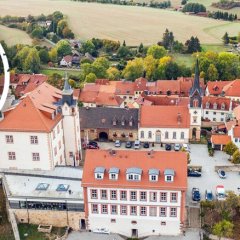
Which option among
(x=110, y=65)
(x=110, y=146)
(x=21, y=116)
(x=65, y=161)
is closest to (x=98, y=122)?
(x=110, y=146)

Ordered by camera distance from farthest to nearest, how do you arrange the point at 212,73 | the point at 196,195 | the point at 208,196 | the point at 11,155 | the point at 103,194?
the point at 212,73 → the point at 11,155 → the point at 208,196 → the point at 196,195 → the point at 103,194

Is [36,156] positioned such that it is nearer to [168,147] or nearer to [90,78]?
[168,147]

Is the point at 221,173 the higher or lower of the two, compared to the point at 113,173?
lower

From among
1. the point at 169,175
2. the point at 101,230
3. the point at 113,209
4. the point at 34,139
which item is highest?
the point at 34,139

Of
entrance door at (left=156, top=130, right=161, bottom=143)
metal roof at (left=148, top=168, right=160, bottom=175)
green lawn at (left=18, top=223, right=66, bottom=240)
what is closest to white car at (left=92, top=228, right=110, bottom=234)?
green lawn at (left=18, top=223, right=66, bottom=240)

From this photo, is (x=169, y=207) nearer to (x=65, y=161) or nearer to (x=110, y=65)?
(x=65, y=161)

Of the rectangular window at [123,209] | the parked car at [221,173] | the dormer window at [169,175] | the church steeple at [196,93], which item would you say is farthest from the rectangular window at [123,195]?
the church steeple at [196,93]

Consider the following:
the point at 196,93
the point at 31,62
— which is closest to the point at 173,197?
the point at 196,93

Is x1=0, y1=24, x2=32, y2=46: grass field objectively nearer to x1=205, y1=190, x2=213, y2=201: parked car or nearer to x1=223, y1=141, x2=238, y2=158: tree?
x1=223, y1=141, x2=238, y2=158: tree

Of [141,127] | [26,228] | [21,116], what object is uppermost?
[21,116]
